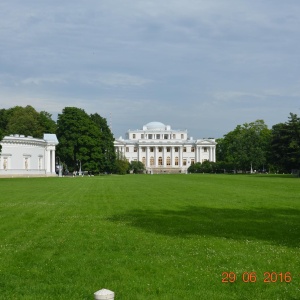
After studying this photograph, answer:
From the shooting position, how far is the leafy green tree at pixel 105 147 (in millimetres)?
87287

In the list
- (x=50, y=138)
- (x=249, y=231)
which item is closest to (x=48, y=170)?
(x=50, y=138)

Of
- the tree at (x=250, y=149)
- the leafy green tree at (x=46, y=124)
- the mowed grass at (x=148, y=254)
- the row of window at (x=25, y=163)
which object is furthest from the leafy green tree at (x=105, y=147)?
the mowed grass at (x=148, y=254)

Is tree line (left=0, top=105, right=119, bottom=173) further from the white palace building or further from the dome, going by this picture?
the dome

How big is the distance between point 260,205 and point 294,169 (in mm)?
60443

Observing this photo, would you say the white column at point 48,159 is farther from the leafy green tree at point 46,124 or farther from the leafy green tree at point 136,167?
the leafy green tree at point 136,167

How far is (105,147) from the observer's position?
88.9 m

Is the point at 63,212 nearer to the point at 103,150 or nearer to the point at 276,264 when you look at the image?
the point at 276,264

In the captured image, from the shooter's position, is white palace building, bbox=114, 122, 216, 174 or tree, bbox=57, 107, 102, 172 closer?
tree, bbox=57, 107, 102, 172

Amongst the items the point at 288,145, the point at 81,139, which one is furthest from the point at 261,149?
the point at 81,139

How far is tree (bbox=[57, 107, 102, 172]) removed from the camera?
8262 cm

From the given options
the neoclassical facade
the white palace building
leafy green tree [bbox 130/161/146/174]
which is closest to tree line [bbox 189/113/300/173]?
the white palace building
